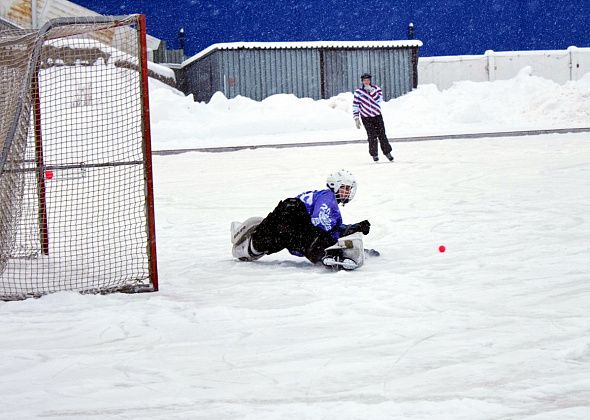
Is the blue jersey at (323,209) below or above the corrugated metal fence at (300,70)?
below

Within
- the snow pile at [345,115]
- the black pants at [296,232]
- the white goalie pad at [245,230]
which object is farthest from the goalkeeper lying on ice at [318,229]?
the snow pile at [345,115]

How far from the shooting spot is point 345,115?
2355cm

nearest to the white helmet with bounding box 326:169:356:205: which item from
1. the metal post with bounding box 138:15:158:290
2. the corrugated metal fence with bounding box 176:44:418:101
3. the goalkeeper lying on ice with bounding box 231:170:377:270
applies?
the goalkeeper lying on ice with bounding box 231:170:377:270

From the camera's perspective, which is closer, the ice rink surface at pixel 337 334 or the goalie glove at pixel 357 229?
the ice rink surface at pixel 337 334

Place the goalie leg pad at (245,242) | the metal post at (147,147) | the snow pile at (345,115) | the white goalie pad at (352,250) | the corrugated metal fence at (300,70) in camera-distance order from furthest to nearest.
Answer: the corrugated metal fence at (300,70), the snow pile at (345,115), the goalie leg pad at (245,242), the white goalie pad at (352,250), the metal post at (147,147)

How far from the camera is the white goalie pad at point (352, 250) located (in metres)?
4.95

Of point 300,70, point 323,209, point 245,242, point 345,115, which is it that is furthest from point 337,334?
point 300,70

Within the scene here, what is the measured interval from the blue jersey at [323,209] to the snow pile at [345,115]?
14705 mm

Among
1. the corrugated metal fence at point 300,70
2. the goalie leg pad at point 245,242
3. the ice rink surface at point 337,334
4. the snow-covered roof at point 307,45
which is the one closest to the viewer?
the ice rink surface at point 337,334

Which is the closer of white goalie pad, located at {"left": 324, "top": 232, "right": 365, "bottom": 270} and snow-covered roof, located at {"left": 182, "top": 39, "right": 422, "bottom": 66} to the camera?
white goalie pad, located at {"left": 324, "top": 232, "right": 365, "bottom": 270}

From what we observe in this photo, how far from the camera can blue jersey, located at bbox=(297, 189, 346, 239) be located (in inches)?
204

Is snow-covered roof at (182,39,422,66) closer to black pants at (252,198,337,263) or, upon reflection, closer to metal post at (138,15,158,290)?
black pants at (252,198,337,263)

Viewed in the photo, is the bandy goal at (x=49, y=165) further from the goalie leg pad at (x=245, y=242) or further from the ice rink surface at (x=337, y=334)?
the goalie leg pad at (x=245, y=242)

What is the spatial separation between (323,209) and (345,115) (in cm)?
1863
